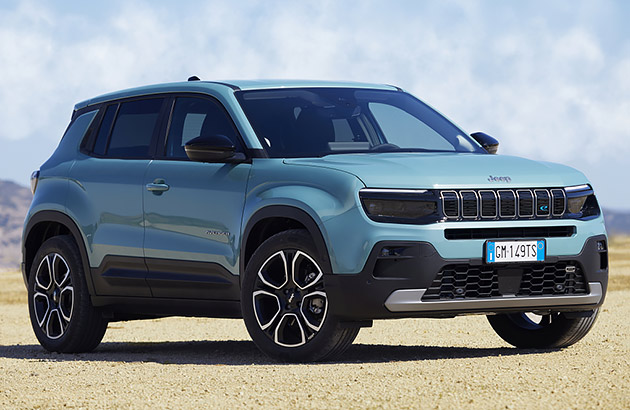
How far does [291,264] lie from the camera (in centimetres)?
838

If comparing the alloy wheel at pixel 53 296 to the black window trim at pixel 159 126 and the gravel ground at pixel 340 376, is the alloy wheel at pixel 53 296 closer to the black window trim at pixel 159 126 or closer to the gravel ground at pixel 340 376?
the gravel ground at pixel 340 376

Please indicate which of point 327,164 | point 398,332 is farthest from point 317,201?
point 398,332

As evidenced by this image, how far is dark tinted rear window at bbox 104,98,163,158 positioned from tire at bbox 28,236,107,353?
35.5 inches

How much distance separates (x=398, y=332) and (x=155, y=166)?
3.68 meters

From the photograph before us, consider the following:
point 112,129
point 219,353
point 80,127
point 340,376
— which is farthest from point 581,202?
point 80,127

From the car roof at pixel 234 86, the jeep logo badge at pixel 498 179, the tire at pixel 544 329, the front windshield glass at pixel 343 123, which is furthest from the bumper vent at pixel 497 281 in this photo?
the car roof at pixel 234 86

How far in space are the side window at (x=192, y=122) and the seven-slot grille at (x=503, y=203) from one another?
199cm

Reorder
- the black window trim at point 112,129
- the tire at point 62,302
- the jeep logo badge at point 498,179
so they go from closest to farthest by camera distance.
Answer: the jeep logo badge at point 498,179
the black window trim at point 112,129
the tire at point 62,302

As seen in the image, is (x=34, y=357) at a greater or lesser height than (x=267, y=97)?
lesser

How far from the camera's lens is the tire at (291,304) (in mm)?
8242

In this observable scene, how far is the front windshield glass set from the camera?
9.07 m

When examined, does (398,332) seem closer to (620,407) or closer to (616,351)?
(616,351)

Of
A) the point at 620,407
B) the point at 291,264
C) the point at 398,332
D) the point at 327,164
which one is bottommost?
the point at 398,332

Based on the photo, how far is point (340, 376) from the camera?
7434 mm
